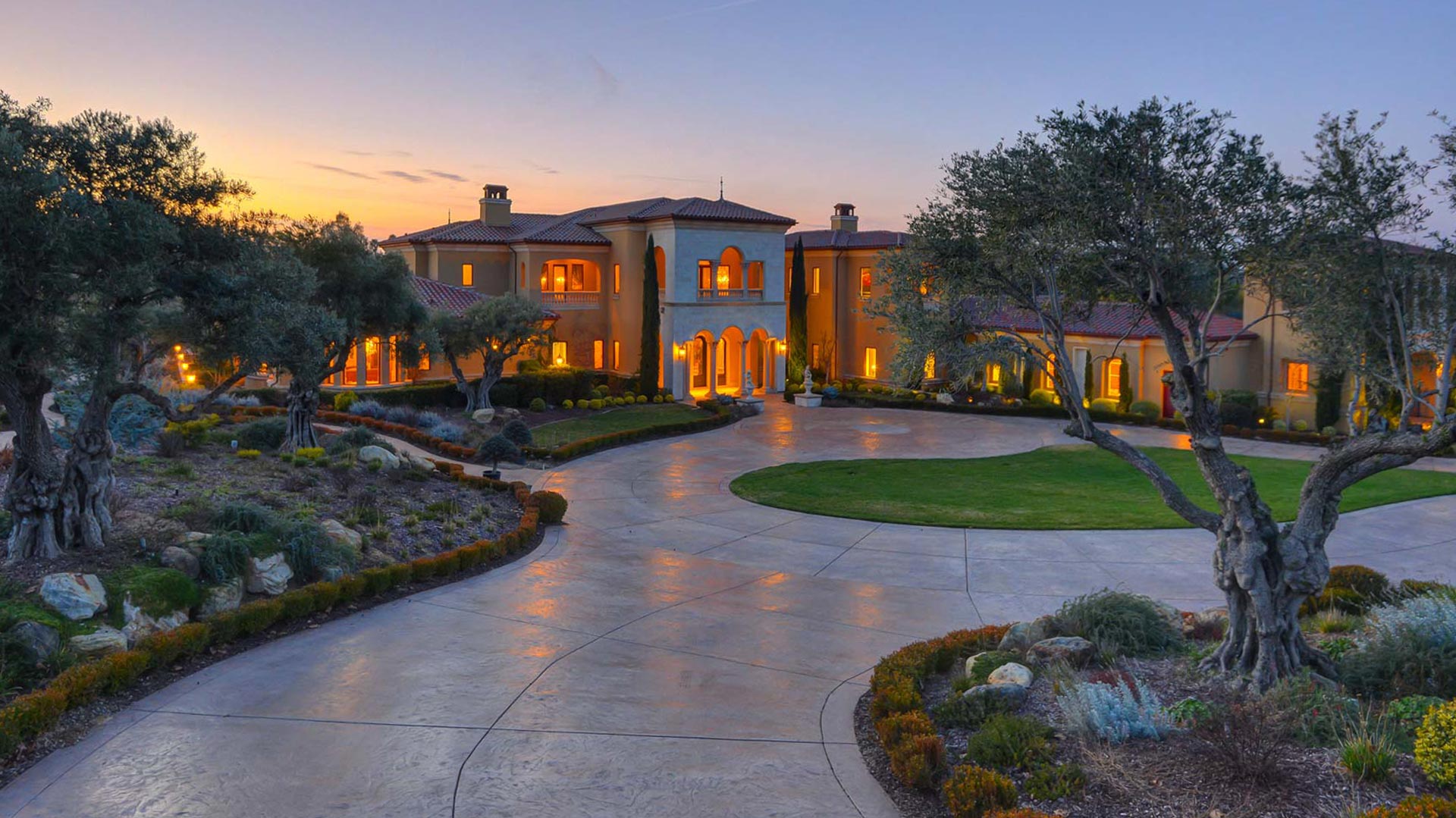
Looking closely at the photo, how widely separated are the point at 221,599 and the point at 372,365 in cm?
2583

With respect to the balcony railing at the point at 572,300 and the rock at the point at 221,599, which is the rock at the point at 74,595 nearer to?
the rock at the point at 221,599

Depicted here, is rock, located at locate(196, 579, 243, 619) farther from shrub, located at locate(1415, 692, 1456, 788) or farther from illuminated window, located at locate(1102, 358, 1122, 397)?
illuminated window, located at locate(1102, 358, 1122, 397)

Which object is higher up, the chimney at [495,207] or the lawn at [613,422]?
the chimney at [495,207]

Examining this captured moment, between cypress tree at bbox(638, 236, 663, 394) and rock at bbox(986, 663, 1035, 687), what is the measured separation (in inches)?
1219

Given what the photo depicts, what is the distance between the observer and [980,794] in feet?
24.3

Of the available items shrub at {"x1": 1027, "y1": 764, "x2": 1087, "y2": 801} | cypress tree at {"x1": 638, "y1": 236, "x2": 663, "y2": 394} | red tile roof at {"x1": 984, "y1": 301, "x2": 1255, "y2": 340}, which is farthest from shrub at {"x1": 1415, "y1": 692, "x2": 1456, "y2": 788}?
cypress tree at {"x1": 638, "y1": 236, "x2": 663, "y2": 394}

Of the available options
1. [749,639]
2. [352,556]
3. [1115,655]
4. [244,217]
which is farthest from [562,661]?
[244,217]

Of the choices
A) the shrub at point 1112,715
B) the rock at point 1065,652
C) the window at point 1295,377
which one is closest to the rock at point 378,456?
the rock at point 1065,652

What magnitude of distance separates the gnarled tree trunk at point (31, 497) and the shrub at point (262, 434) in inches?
446

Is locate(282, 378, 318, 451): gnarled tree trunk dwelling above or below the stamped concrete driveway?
above

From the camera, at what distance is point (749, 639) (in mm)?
12312

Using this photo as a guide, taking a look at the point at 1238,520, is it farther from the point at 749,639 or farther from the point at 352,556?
the point at 352,556

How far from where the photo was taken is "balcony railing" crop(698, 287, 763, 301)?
137 ft

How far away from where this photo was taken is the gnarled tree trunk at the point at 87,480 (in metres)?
12.4
